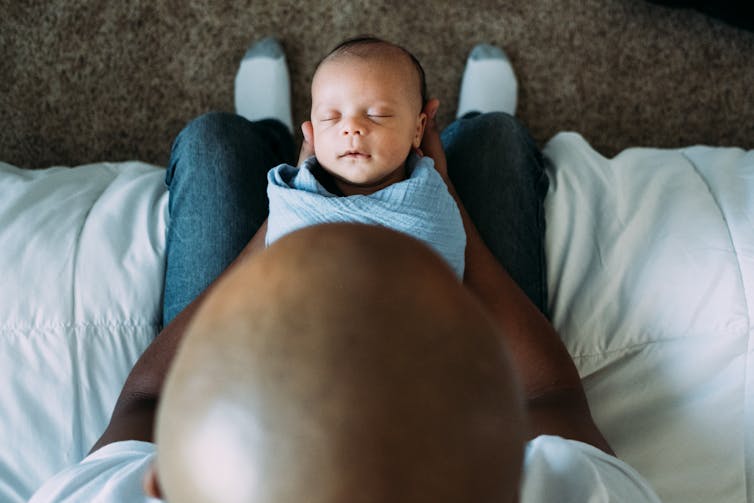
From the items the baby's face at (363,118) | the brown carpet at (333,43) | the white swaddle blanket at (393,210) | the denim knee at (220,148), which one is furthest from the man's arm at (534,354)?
the brown carpet at (333,43)

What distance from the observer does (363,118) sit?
2.71ft

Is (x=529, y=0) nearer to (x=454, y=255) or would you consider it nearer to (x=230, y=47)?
(x=230, y=47)

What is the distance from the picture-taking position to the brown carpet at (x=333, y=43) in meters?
1.26

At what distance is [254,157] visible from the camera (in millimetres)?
969

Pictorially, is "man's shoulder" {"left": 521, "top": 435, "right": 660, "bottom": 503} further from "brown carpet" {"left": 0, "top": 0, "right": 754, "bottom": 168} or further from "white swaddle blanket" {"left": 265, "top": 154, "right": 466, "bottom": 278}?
"brown carpet" {"left": 0, "top": 0, "right": 754, "bottom": 168}

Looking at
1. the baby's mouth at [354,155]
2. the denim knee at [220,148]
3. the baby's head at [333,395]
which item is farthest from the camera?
the denim knee at [220,148]

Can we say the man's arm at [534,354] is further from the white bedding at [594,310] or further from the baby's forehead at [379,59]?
the baby's forehead at [379,59]

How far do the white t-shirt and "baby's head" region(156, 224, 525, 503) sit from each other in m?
0.25

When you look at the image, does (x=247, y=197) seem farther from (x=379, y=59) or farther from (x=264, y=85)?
(x=264, y=85)

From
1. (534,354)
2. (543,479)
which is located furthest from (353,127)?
(543,479)

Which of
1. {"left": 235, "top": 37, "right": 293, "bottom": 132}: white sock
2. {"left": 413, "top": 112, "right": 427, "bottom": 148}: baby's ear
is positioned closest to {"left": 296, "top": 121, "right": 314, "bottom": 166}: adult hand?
{"left": 413, "top": 112, "right": 427, "bottom": 148}: baby's ear

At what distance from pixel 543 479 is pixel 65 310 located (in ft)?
2.03

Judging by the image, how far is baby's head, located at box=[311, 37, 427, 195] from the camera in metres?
0.82

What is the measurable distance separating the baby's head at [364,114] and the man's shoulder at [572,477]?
38 centimetres
